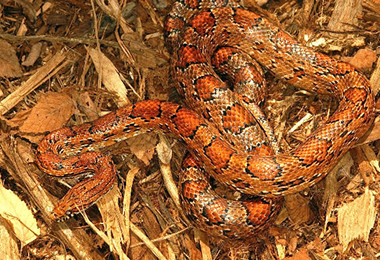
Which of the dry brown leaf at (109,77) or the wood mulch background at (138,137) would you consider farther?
the dry brown leaf at (109,77)

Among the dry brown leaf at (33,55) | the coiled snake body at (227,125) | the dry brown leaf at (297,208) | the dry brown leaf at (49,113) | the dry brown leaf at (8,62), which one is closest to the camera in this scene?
the coiled snake body at (227,125)

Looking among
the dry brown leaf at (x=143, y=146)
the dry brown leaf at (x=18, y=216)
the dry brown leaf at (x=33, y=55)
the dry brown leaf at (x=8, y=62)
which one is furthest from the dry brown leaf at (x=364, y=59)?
the dry brown leaf at (x=18, y=216)

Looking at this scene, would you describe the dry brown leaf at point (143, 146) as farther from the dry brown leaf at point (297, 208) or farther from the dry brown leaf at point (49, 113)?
the dry brown leaf at point (297, 208)

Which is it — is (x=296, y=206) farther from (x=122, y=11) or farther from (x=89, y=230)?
(x=122, y=11)

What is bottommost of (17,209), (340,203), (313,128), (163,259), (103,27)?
(163,259)

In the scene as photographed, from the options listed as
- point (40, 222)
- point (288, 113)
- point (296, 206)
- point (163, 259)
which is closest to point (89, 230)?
point (40, 222)

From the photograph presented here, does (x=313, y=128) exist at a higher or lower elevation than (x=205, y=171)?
higher

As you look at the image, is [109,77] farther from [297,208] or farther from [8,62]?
[297,208]
